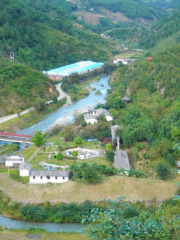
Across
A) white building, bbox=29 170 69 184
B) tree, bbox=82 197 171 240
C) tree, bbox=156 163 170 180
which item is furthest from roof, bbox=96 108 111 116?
tree, bbox=82 197 171 240

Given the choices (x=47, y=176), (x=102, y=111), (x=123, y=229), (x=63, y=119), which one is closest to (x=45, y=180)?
(x=47, y=176)

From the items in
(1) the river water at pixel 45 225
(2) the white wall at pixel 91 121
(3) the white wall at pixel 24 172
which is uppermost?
(3) the white wall at pixel 24 172

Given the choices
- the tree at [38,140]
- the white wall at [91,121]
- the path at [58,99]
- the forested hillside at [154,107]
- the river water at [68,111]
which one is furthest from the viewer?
the path at [58,99]

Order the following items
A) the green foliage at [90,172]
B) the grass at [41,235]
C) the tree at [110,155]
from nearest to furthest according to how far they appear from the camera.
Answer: the grass at [41,235]
the green foliage at [90,172]
the tree at [110,155]

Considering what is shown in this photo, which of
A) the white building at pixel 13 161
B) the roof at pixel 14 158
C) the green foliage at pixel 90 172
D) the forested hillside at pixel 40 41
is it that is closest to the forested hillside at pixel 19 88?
the forested hillside at pixel 40 41

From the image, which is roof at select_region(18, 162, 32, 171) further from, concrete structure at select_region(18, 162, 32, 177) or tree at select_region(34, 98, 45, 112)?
tree at select_region(34, 98, 45, 112)

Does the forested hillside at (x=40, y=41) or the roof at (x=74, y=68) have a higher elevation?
the forested hillside at (x=40, y=41)

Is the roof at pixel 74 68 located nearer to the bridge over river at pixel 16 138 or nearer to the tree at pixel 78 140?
the bridge over river at pixel 16 138
